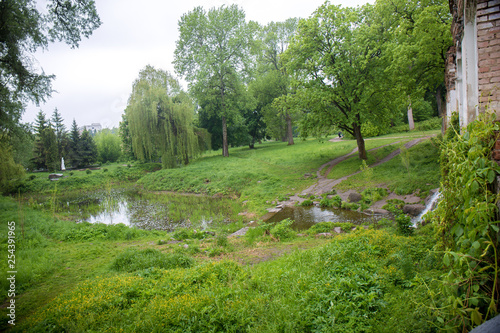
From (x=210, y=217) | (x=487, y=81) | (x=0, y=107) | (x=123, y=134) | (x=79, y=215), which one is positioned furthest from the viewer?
(x=123, y=134)

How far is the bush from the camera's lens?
6.40 m

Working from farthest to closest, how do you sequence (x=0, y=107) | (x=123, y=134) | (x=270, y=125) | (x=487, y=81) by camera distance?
(x=123, y=134) < (x=270, y=125) < (x=0, y=107) < (x=487, y=81)

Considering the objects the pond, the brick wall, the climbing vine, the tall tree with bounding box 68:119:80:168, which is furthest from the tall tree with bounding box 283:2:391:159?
the tall tree with bounding box 68:119:80:168

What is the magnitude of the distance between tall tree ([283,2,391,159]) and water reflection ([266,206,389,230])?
21.7 ft

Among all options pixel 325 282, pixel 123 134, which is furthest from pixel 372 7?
pixel 123 134

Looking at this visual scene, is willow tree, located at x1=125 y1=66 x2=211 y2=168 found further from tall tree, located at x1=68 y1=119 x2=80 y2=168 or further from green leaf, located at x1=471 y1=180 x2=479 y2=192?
green leaf, located at x1=471 y1=180 x2=479 y2=192

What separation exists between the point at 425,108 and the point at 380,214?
93.0ft

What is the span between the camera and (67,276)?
646cm

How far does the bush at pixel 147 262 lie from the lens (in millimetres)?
6402

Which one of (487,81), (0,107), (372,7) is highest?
(372,7)

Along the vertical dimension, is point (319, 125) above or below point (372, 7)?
below

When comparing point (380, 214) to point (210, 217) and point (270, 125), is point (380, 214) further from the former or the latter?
point (270, 125)

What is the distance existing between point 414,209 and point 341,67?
9720 mm

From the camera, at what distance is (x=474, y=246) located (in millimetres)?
2590
